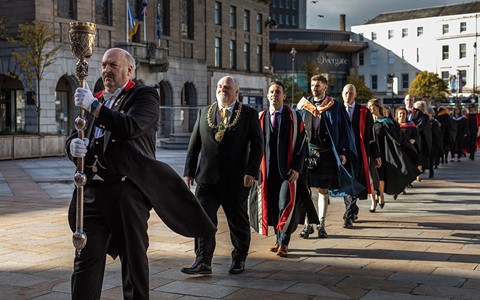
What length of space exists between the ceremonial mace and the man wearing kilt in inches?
204

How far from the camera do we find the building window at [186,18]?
4750 cm

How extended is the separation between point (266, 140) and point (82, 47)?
403 centimetres

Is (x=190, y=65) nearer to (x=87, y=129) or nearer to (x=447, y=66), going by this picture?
(x=87, y=129)

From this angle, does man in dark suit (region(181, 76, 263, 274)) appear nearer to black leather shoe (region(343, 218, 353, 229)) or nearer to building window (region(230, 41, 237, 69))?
black leather shoe (region(343, 218, 353, 229))

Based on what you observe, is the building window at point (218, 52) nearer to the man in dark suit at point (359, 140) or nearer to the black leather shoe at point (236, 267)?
the man in dark suit at point (359, 140)

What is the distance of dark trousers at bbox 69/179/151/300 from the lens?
4637 mm

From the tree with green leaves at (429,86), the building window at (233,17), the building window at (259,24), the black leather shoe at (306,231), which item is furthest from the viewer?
the tree with green leaves at (429,86)

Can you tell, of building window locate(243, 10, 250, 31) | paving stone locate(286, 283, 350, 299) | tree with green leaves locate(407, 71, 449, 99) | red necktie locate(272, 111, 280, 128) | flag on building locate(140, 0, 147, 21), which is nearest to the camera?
paving stone locate(286, 283, 350, 299)

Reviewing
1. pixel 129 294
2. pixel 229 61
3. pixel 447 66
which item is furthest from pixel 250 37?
pixel 129 294

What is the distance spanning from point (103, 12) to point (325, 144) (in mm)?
31878

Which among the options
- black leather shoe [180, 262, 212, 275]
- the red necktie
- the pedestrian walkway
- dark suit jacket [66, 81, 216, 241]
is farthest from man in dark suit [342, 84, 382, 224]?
dark suit jacket [66, 81, 216, 241]

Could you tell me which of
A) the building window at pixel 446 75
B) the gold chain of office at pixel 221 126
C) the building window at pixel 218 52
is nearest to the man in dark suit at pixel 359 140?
the gold chain of office at pixel 221 126

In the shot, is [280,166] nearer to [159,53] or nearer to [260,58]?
[159,53]

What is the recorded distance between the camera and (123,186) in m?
4.74
